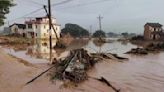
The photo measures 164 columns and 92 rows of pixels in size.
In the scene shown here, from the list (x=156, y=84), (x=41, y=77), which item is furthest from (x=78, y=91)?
(x=156, y=84)

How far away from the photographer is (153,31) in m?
78.6

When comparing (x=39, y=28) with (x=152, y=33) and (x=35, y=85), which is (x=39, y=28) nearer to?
(x=152, y=33)

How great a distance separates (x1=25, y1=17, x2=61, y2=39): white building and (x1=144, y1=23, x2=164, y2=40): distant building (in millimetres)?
25686

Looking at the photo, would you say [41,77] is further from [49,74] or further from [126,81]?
[126,81]

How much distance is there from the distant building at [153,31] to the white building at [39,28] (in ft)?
84.3

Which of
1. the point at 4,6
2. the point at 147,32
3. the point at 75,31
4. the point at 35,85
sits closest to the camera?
the point at 35,85

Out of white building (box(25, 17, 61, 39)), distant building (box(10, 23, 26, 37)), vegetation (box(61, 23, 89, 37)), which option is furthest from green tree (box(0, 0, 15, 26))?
vegetation (box(61, 23, 89, 37))

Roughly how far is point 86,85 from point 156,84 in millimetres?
3799

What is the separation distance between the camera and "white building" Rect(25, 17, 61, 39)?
249 ft

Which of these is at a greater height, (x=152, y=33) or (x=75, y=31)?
(x=75, y=31)

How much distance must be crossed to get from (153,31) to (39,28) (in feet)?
106

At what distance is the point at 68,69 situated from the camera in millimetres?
14422

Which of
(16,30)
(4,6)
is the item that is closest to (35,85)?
(4,6)

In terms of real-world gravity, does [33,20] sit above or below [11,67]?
above
